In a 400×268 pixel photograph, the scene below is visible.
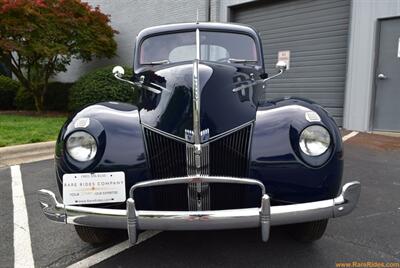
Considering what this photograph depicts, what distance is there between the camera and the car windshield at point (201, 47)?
144 inches

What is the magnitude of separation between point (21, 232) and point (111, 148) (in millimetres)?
1386

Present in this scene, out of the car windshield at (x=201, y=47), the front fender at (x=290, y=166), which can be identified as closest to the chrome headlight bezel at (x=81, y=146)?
the front fender at (x=290, y=166)

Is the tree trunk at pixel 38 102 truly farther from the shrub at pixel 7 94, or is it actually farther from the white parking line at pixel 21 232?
the white parking line at pixel 21 232

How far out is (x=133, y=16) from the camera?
1305 cm

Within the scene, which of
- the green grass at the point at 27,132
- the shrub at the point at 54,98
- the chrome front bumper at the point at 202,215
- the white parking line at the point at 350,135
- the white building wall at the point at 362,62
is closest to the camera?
the chrome front bumper at the point at 202,215

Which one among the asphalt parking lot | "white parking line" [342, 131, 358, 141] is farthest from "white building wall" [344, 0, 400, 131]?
the asphalt parking lot

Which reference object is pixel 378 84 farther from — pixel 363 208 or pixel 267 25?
pixel 363 208

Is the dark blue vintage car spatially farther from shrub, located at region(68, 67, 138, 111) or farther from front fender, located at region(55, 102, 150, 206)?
shrub, located at region(68, 67, 138, 111)

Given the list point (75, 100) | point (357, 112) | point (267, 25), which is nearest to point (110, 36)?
point (75, 100)

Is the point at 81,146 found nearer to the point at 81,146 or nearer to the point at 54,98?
the point at 81,146

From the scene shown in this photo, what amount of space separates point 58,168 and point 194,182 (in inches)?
36.7

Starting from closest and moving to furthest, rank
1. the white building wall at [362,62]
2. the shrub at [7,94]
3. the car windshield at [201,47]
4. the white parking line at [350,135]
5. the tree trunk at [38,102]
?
1. the car windshield at [201,47]
2. the white parking line at [350,135]
3. the white building wall at [362,62]
4. the tree trunk at [38,102]
5. the shrub at [7,94]

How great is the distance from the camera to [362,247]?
267 cm

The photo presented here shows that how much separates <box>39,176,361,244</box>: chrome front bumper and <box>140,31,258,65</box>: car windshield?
1.90m
